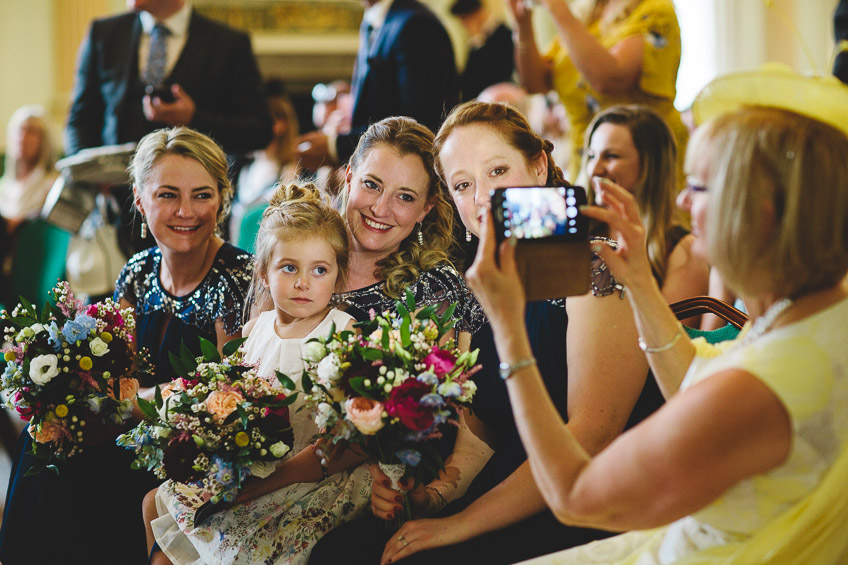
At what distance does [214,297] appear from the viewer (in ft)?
8.48

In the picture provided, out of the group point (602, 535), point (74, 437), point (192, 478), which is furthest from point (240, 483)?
point (602, 535)

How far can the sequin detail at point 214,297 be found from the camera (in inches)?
A: 101

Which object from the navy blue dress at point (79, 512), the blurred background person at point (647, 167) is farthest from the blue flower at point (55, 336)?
the blurred background person at point (647, 167)

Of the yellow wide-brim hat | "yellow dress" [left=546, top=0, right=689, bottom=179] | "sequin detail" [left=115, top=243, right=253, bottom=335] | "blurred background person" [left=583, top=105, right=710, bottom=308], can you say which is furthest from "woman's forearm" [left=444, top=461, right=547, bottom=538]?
"yellow dress" [left=546, top=0, right=689, bottom=179]

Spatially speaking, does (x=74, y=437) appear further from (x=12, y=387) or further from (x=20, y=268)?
(x=20, y=268)

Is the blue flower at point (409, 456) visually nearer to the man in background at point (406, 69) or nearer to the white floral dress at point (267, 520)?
the white floral dress at point (267, 520)

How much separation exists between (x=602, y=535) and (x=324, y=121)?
5596 millimetres

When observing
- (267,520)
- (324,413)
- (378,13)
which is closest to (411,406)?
(324,413)

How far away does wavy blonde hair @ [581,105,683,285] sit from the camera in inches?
118

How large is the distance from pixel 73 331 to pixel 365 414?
1.01 metres

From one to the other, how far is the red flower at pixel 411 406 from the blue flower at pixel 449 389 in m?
0.03

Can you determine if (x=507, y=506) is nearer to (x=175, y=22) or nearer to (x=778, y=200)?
(x=778, y=200)

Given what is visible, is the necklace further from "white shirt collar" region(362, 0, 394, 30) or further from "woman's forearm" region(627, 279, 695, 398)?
"white shirt collar" region(362, 0, 394, 30)

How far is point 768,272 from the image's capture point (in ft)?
4.23
